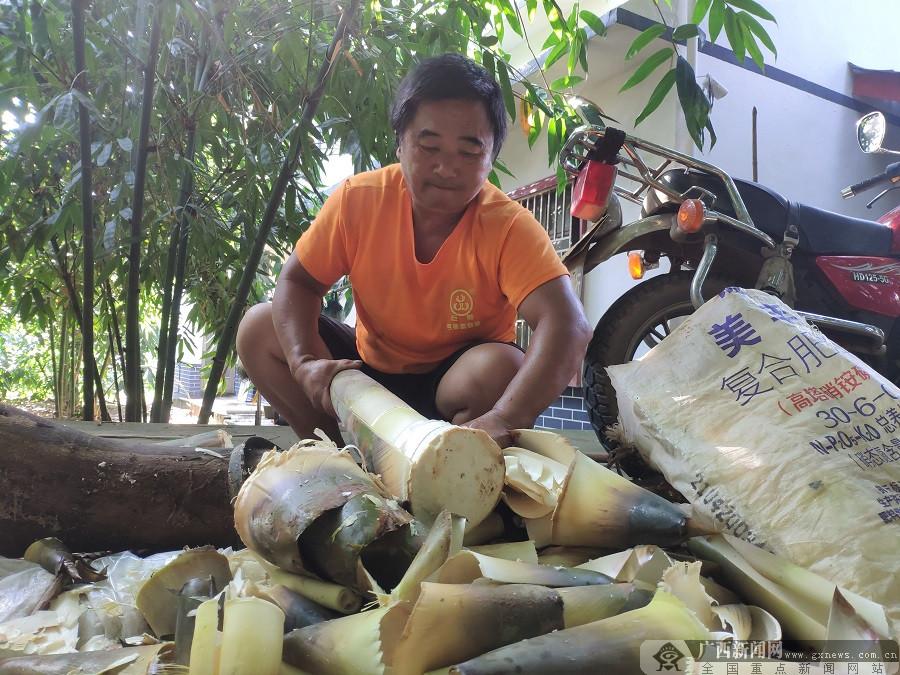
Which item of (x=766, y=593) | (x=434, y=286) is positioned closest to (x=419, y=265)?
(x=434, y=286)

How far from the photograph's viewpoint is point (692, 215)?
6.84 feet

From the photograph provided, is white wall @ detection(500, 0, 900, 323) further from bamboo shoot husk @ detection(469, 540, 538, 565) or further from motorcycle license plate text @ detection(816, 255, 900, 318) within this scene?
bamboo shoot husk @ detection(469, 540, 538, 565)

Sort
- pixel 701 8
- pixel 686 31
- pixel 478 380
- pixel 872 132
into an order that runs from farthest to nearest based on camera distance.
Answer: pixel 872 132 < pixel 686 31 < pixel 701 8 < pixel 478 380

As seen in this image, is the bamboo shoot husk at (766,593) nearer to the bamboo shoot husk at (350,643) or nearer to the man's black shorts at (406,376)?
the bamboo shoot husk at (350,643)

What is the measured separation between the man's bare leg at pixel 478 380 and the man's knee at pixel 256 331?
56 centimetres

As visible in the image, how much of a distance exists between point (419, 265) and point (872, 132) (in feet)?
8.06

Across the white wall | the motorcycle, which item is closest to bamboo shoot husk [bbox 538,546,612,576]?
the motorcycle

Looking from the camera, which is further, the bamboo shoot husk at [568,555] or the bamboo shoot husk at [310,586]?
the bamboo shoot husk at [568,555]

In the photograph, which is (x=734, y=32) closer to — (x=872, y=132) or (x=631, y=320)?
(x=631, y=320)

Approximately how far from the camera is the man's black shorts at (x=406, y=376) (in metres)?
1.69

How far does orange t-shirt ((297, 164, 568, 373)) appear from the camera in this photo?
1571 mm

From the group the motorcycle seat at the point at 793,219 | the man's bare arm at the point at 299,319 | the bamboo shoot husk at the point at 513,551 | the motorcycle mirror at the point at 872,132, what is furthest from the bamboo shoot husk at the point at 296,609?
the motorcycle mirror at the point at 872,132

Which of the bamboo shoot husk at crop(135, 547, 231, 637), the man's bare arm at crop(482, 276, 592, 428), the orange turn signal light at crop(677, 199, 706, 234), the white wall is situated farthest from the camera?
the white wall

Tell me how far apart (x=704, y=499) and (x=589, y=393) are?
121 cm
